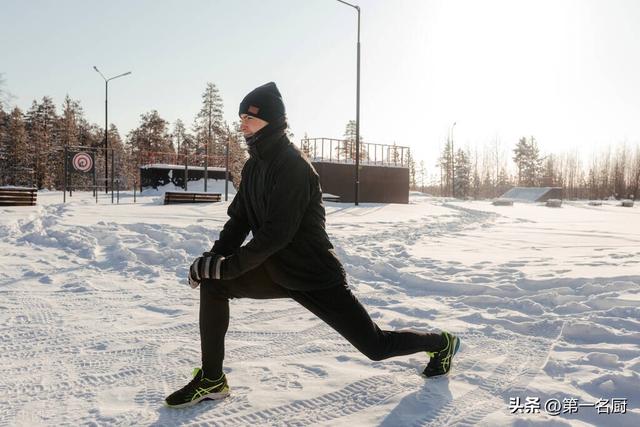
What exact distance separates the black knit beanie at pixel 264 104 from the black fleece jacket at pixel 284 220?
3.9 inches

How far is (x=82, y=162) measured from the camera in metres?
18.9

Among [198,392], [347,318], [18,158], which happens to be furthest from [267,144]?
[18,158]

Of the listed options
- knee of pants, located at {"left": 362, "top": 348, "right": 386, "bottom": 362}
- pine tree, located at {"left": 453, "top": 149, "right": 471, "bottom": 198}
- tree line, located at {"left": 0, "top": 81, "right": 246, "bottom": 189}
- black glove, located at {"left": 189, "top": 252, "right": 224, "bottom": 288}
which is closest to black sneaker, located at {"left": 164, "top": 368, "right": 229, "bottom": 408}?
black glove, located at {"left": 189, "top": 252, "right": 224, "bottom": 288}

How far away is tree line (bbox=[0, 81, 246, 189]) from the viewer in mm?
52375

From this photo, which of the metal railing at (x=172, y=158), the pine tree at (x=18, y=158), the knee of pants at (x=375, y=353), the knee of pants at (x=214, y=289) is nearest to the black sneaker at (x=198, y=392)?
the knee of pants at (x=214, y=289)

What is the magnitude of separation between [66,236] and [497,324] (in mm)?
7783

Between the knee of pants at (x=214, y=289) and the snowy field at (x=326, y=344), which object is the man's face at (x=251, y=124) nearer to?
the knee of pants at (x=214, y=289)

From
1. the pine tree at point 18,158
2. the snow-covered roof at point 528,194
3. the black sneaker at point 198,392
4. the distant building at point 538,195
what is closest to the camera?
the black sneaker at point 198,392

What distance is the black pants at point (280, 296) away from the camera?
96.4 inches

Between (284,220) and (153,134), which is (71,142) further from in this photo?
(284,220)

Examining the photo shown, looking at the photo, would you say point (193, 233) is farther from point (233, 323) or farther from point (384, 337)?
point (384, 337)

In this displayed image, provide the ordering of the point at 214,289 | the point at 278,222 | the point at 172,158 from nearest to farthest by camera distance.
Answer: the point at 278,222 → the point at 214,289 → the point at 172,158

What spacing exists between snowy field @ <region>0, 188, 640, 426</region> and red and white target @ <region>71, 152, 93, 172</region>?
12.0 m

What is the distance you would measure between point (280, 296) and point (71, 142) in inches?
2581
